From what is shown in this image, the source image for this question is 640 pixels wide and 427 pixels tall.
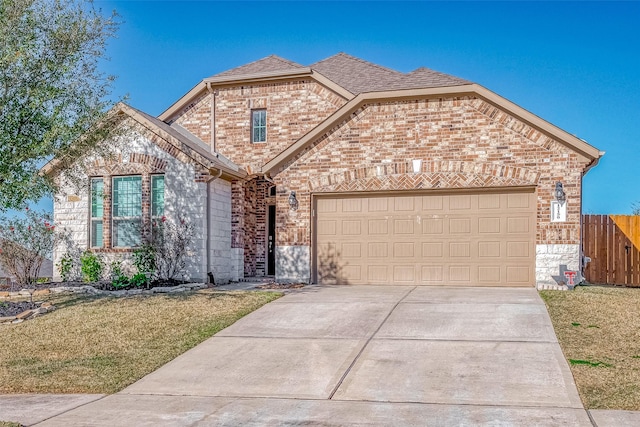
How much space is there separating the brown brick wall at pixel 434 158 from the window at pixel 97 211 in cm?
495

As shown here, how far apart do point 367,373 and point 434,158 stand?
8.12 m

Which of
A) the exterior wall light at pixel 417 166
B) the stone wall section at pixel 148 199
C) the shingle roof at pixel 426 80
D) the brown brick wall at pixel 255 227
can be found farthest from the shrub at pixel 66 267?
the shingle roof at pixel 426 80

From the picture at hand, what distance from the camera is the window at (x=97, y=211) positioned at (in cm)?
1716

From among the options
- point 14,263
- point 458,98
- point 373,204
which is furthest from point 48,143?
point 458,98

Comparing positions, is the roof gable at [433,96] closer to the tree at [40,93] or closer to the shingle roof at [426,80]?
the shingle roof at [426,80]

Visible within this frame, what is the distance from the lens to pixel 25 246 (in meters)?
16.5

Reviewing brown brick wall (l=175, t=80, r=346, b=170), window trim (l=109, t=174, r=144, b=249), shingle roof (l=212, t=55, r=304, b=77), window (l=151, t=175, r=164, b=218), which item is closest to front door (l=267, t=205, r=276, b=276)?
brown brick wall (l=175, t=80, r=346, b=170)

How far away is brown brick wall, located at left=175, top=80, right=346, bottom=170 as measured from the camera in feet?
62.6

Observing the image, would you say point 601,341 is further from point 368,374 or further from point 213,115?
point 213,115

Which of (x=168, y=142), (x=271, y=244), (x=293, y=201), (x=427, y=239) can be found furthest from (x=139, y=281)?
(x=427, y=239)

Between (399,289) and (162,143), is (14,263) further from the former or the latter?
(399,289)

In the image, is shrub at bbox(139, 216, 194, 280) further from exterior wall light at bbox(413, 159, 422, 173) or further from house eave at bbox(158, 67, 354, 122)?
exterior wall light at bbox(413, 159, 422, 173)

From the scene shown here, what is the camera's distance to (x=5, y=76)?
12.4 m

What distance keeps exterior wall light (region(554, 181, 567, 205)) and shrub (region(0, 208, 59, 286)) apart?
12.9 metres
